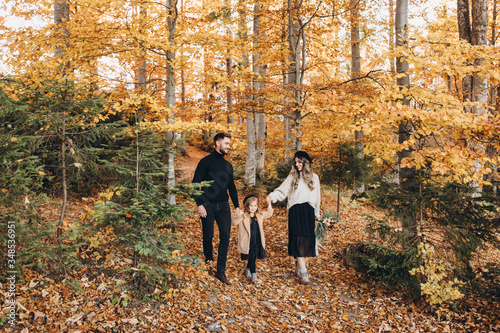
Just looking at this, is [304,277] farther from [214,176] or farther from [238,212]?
[214,176]

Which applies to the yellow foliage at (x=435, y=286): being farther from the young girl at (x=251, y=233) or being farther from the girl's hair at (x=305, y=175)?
the young girl at (x=251, y=233)

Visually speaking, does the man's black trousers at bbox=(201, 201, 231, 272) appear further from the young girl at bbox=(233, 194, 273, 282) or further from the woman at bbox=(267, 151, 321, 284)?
the woman at bbox=(267, 151, 321, 284)

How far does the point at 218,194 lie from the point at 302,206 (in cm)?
144

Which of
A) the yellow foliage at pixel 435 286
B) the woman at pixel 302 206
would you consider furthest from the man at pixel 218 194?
the yellow foliage at pixel 435 286

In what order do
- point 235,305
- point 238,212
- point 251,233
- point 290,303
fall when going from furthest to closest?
1. point 251,233
2. point 238,212
3. point 290,303
4. point 235,305

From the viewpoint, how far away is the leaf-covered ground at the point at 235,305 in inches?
128

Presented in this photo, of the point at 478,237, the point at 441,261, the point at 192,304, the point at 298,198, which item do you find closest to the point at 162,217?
the point at 192,304

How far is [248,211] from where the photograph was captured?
495 cm

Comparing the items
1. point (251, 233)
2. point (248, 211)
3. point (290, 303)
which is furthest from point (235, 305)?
point (248, 211)

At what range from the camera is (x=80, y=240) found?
14.0 feet

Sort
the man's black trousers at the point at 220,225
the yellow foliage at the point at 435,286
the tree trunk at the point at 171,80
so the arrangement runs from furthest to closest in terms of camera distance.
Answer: the tree trunk at the point at 171,80 → the man's black trousers at the point at 220,225 → the yellow foliage at the point at 435,286

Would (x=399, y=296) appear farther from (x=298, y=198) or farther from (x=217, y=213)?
(x=217, y=213)

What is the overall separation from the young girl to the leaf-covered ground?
1.34 ft

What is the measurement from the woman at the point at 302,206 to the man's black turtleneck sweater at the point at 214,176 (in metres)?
0.82
